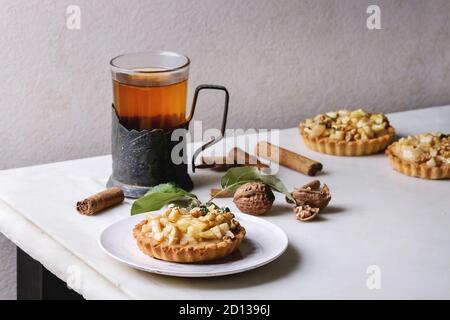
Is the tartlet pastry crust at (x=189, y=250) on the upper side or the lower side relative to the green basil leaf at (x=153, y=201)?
lower

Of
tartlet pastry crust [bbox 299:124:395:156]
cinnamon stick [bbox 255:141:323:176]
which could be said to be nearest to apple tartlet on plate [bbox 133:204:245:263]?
cinnamon stick [bbox 255:141:323:176]

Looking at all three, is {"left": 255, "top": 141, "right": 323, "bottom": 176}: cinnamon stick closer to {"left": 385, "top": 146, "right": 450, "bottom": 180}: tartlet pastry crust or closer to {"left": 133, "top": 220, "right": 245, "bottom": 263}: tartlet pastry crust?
{"left": 385, "top": 146, "right": 450, "bottom": 180}: tartlet pastry crust

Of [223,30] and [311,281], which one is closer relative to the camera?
[311,281]

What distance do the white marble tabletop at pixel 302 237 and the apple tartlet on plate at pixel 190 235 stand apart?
4 centimetres

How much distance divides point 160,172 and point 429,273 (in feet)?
1.72

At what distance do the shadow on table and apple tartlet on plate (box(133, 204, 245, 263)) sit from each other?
30mm

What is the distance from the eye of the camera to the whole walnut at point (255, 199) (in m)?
1.41

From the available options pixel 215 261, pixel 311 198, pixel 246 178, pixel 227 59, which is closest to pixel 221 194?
pixel 246 178

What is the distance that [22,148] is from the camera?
70.9 inches

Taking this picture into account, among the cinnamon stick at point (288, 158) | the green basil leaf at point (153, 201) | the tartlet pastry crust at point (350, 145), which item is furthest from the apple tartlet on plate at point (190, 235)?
the tartlet pastry crust at point (350, 145)

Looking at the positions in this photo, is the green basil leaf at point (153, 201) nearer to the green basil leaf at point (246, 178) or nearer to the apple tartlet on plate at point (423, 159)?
the green basil leaf at point (246, 178)
